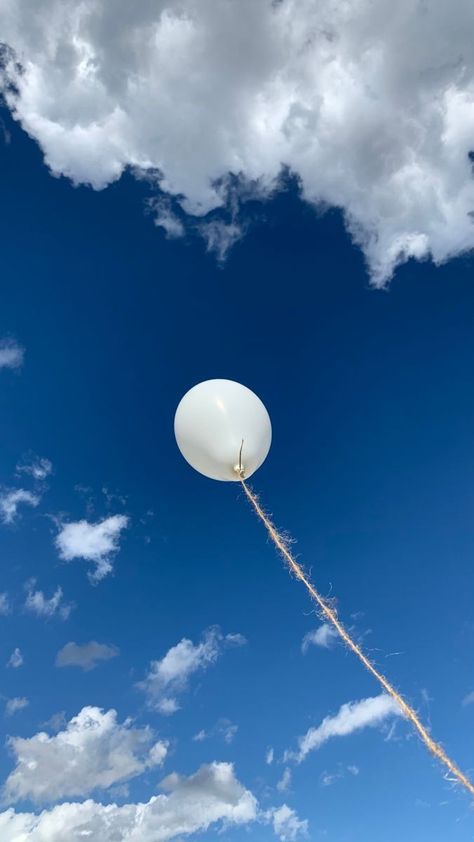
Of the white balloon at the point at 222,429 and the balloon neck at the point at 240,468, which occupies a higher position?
the white balloon at the point at 222,429

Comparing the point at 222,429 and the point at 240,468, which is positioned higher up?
the point at 222,429

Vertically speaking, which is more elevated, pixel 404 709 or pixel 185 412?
pixel 185 412

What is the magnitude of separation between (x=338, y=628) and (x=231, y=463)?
386 centimetres

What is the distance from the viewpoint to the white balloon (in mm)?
10805

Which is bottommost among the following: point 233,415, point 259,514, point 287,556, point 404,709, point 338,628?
point 404,709

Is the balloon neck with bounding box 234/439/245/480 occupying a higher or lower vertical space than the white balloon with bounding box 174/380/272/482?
lower

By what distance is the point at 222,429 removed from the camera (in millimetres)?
10844

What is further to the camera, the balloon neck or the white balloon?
the white balloon

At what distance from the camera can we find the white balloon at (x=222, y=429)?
35.4 feet

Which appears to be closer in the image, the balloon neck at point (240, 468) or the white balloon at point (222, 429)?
the balloon neck at point (240, 468)

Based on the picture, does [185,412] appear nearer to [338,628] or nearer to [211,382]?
[211,382]

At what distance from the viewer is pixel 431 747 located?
6543mm

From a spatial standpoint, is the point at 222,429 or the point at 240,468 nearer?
the point at 240,468

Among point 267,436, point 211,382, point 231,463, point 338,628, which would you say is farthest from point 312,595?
point 211,382
